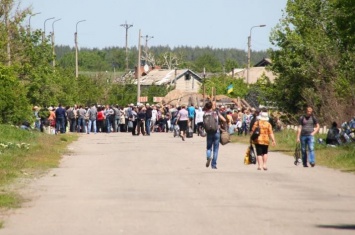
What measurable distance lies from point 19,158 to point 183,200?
1200 centimetres

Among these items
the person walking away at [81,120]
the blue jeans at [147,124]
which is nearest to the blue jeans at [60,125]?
the person walking away at [81,120]

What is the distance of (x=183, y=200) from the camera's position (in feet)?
57.5

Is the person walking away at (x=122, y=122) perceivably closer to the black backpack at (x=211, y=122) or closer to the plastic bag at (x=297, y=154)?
the plastic bag at (x=297, y=154)

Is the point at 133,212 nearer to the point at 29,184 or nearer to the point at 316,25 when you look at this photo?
the point at 29,184

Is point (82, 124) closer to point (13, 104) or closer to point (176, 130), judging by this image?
point (176, 130)

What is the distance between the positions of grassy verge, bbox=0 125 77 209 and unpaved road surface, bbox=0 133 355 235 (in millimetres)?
391

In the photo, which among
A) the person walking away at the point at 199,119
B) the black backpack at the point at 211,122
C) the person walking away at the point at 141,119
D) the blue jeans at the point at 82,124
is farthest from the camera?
the blue jeans at the point at 82,124

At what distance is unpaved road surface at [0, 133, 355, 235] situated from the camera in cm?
1379

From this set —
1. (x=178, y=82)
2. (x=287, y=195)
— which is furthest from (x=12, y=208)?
(x=178, y=82)

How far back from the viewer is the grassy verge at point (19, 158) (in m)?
19.1

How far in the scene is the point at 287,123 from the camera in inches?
2514

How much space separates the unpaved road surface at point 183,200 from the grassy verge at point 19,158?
391mm

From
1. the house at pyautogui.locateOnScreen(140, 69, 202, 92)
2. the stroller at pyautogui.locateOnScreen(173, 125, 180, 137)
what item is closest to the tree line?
the stroller at pyautogui.locateOnScreen(173, 125, 180, 137)

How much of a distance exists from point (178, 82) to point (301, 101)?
96772 mm
